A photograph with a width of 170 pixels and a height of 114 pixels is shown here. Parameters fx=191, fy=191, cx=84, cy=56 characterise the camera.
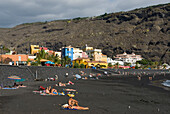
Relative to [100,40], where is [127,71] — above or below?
below

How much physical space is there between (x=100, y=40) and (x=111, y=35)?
14.4 meters

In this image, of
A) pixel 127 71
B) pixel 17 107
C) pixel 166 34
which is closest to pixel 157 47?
pixel 166 34

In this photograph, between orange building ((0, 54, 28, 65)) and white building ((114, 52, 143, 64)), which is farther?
white building ((114, 52, 143, 64))

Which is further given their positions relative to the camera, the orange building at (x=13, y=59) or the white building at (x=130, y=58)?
the white building at (x=130, y=58)

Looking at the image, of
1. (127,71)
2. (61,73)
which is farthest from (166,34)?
(61,73)

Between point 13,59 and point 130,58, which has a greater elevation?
point 13,59

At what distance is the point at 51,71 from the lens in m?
50.5

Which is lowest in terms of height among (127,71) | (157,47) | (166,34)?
(127,71)

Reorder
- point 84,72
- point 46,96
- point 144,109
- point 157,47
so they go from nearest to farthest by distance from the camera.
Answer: point 144,109, point 46,96, point 84,72, point 157,47

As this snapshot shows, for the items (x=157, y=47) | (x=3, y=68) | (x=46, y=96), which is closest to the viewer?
(x=46, y=96)

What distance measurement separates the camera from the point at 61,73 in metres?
54.2

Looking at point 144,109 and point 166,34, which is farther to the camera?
point 166,34

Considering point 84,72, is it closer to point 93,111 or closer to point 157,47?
point 93,111

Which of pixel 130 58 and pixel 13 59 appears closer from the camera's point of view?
pixel 13 59
